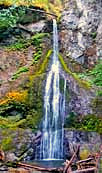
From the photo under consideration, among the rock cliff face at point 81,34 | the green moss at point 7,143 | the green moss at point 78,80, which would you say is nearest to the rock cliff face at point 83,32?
the rock cliff face at point 81,34

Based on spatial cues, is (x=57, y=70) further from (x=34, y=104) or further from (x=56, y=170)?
(x=56, y=170)

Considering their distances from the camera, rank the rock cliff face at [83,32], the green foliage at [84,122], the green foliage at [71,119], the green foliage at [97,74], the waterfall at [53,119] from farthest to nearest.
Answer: the rock cliff face at [83,32] < the green foliage at [97,74] < the green foliage at [71,119] < the green foliage at [84,122] < the waterfall at [53,119]

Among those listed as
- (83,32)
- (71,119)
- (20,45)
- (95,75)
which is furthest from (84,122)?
(20,45)

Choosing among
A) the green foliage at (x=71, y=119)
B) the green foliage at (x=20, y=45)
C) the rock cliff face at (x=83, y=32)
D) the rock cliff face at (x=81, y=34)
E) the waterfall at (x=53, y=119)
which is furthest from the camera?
the green foliage at (x=20, y=45)

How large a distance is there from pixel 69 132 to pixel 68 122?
955mm

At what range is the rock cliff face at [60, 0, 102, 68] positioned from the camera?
59.3 feet

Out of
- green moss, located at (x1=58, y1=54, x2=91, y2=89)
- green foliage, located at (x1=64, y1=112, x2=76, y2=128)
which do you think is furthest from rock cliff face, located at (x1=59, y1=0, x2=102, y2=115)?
green foliage, located at (x1=64, y1=112, x2=76, y2=128)

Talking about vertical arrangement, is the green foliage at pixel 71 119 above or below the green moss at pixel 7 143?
above

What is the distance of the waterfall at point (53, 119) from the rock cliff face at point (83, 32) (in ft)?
8.63

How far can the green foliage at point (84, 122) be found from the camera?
1344 centimetres

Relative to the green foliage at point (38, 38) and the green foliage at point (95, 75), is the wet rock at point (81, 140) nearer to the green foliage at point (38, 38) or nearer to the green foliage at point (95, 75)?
the green foliage at point (95, 75)

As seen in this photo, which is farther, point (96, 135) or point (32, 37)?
point (32, 37)

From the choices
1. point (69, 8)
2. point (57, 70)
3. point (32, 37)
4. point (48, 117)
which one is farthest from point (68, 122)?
point (69, 8)

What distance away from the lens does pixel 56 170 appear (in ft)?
29.1
